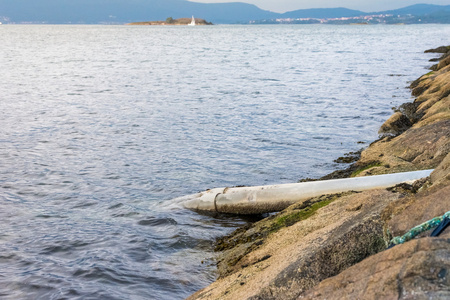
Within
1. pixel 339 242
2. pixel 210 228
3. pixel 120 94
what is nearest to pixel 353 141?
pixel 210 228

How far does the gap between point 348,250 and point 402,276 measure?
1.46m

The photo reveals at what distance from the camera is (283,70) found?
36.6 meters

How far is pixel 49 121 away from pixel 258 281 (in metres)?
14.5

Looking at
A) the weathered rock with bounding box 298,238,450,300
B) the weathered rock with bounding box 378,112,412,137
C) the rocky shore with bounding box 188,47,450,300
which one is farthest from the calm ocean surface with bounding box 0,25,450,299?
the weathered rock with bounding box 298,238,450,300

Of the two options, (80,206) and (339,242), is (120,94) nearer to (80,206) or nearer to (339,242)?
(80,206)

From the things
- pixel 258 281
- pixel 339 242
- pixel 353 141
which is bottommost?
pixel 353 141

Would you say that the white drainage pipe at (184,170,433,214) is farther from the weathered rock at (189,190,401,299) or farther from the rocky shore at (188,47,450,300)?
the weathered rock at (189,190,401,299)

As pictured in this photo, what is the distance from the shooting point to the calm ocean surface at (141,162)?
22.3 ft

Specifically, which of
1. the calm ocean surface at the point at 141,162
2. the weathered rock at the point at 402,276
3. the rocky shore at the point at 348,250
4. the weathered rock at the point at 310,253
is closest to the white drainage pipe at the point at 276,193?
the calm ocean surface at the point at 141,162

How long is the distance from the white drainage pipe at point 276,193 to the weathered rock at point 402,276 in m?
3.71

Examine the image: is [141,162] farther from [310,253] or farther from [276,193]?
[310,253]

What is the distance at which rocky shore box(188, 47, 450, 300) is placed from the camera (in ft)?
9.28

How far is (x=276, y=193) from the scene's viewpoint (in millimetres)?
7980

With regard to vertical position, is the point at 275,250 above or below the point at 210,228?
above
